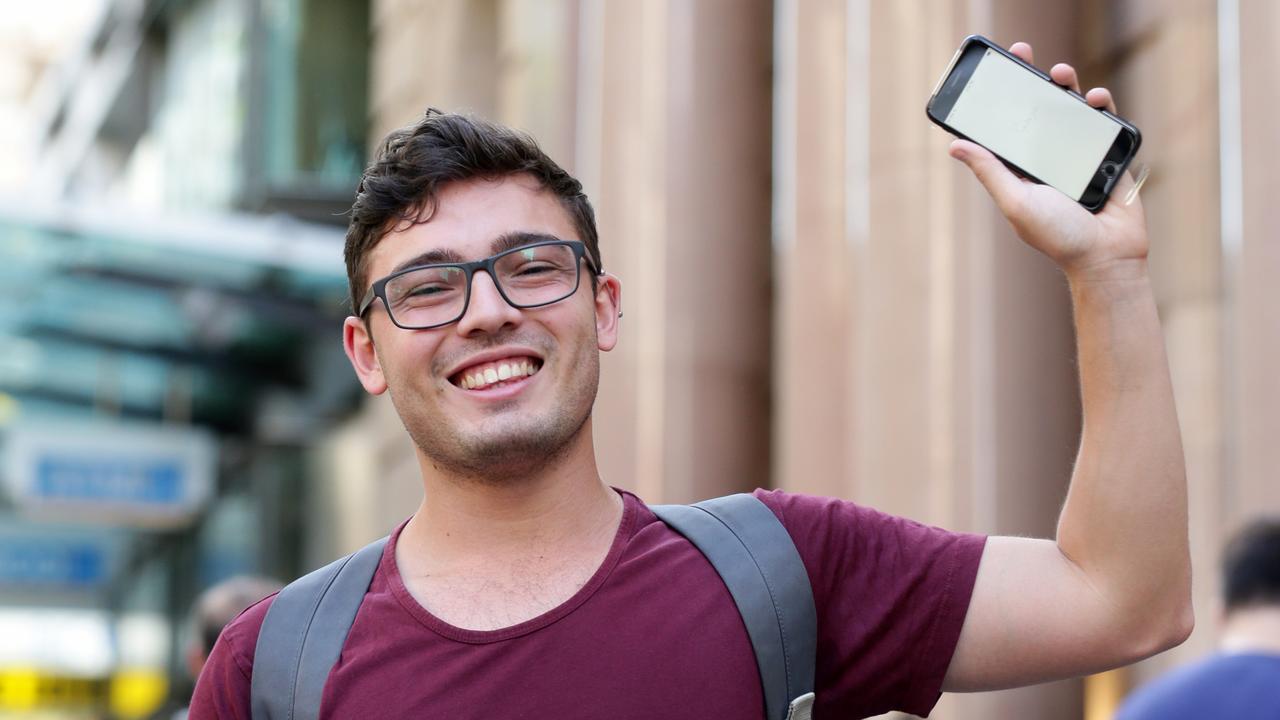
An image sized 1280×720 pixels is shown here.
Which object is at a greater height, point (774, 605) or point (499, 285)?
point (499, 285)

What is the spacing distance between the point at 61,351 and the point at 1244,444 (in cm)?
1531

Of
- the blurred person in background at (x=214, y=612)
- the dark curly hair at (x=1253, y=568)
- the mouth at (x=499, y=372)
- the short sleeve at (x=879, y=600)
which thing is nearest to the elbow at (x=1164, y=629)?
the dark curly hair at (x=1253, y=568)

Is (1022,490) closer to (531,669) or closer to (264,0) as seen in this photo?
(531,669)

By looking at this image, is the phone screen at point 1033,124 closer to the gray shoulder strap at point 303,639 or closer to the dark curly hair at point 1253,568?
the dark curly hair at point 1253,568

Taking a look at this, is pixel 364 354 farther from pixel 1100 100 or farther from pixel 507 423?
pixel 1100 100

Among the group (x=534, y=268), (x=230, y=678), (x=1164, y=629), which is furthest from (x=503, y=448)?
(x=1164, y=629)

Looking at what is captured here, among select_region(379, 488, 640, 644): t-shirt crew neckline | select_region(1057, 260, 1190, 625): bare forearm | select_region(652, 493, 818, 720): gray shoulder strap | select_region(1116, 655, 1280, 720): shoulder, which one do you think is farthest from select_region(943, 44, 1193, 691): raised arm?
select_region(379, 488, 640, 644): t-shirt crew neckline

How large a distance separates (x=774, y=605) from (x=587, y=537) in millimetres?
358

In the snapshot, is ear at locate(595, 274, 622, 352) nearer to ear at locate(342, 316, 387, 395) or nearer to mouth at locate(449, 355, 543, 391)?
mouth at locate(449, 355, 543, 391)

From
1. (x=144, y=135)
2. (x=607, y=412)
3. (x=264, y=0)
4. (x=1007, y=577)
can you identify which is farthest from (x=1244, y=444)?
(x=144, y=135)

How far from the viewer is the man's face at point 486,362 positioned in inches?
106

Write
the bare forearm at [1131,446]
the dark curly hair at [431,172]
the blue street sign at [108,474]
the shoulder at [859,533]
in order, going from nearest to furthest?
the bare forearm at [1131,446]
the shoulder at [859,533]
the dark curly hair at [431,172]
the blue street sign at [108,474]

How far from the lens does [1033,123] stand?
2578 millimetres

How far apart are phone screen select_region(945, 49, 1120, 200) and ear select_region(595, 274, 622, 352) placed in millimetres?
682
